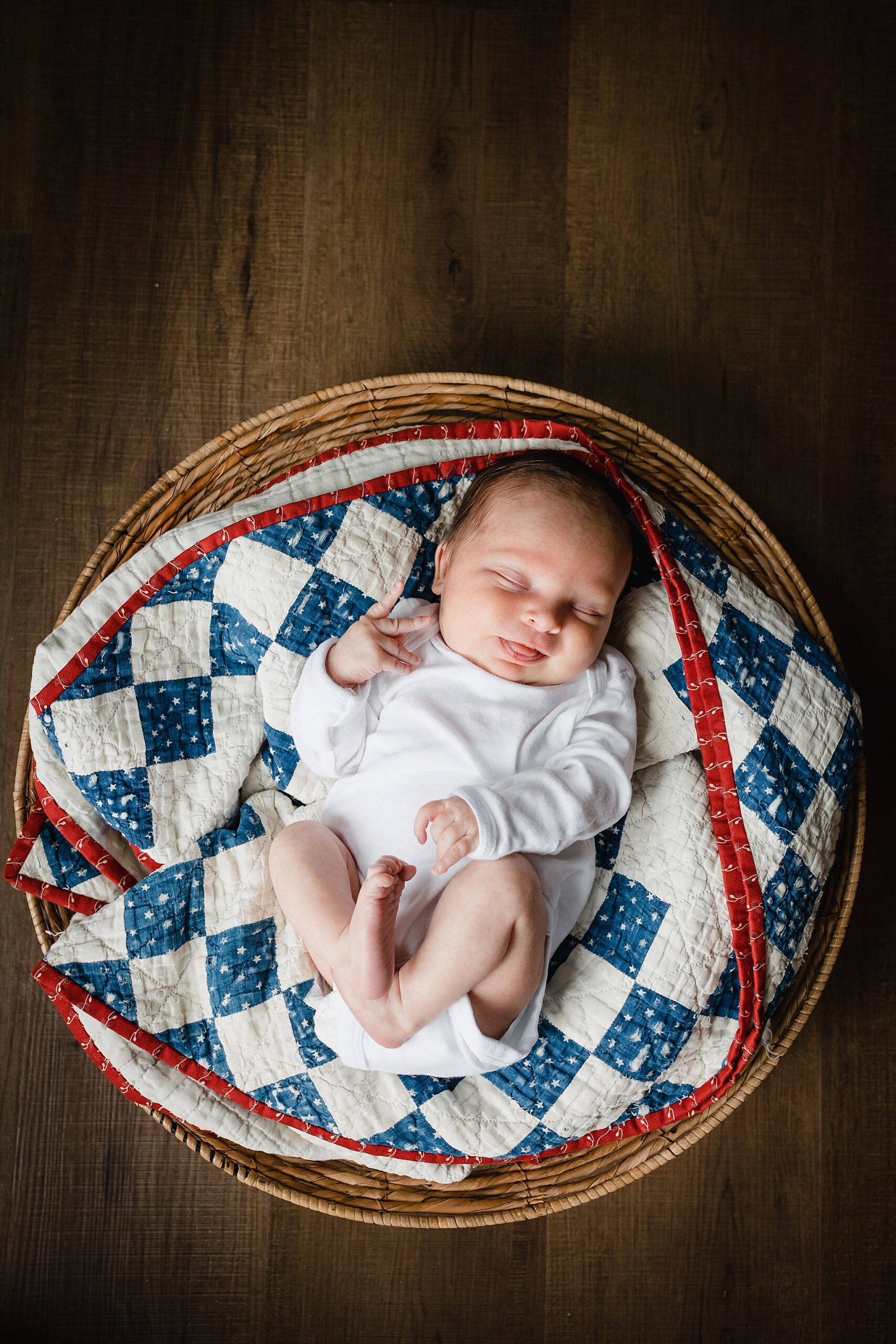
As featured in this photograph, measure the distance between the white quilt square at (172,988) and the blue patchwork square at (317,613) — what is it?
38 centimetres

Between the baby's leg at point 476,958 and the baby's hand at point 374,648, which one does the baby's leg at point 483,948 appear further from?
the baby's hand at point 374,648

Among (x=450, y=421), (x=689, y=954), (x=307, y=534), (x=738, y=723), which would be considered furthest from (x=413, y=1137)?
(x=450, y=421)

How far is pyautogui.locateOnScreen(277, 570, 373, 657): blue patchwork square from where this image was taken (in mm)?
1165

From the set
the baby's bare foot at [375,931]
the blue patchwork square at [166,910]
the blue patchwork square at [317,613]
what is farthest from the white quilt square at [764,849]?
the blue patchwork square at [166,910]

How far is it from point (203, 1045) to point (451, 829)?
0.47 m

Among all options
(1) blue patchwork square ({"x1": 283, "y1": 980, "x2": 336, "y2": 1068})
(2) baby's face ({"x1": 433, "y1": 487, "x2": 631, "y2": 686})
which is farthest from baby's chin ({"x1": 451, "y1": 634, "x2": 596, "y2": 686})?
(1) blue patchwork square ({"x1": 283, "y1": 980, "x2": 336, "y2": 1068})

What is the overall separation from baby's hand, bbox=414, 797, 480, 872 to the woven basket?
1.71ft

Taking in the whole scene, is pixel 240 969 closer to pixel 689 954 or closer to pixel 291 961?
pixel 291 961

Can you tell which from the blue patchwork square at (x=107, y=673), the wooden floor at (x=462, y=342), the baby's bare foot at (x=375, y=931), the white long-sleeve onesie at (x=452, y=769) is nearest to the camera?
the baby's bare foot at (x=375, y=931)

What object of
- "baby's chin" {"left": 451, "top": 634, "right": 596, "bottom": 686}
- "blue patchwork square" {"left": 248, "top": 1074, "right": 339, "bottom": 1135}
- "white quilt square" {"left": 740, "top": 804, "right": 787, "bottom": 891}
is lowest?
"blue patchwork square" {"left": 248, "top": 1074, "right": 339, "bottom": 1135}

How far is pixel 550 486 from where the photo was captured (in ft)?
3.52

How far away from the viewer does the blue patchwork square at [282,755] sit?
3.93 ft

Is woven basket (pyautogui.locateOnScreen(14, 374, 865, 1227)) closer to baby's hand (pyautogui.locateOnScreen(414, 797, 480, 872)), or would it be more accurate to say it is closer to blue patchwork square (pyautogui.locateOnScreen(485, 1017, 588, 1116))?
blue patchwork square (pyautogui.locateOnScreen(485, 1017, 588, 1116))

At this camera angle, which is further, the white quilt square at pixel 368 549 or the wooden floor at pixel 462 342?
the wooden floor at pixel 462 342
